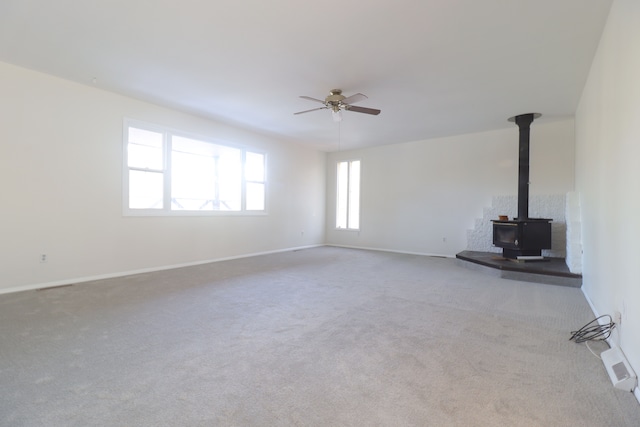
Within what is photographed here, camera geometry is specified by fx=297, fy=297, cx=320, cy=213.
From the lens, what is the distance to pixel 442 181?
685cm

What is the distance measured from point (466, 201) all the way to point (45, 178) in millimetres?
7327

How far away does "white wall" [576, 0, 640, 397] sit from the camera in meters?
1.85

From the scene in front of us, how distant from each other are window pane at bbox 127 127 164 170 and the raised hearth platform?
5.78 m

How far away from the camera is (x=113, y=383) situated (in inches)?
70.5

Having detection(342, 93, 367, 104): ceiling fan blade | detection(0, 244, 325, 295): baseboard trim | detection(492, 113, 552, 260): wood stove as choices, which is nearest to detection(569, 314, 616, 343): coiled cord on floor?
detection(492, 113, 552, 260): wood stove

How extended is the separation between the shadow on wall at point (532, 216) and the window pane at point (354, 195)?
297cm

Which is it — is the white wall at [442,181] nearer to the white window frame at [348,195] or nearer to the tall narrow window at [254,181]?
the white window frame at [348,195]

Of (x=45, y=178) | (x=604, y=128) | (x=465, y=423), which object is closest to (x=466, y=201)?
(x=604, y=128)

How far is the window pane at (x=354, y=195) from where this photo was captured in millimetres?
8336

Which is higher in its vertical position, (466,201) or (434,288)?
(466,201)

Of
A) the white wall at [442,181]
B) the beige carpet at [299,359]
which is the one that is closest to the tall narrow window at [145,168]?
the beige carpet at [299,359]

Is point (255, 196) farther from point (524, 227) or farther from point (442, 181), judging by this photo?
point (524, 227)

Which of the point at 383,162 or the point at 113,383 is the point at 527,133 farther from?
the point at 113,383

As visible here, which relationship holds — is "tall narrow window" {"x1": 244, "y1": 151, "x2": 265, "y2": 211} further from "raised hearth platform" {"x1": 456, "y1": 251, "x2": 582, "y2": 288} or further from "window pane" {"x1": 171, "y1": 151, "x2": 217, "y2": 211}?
"raised hearth platform" {"x1": 456, "y1": 251, "x2": 582, "y2": 288}
